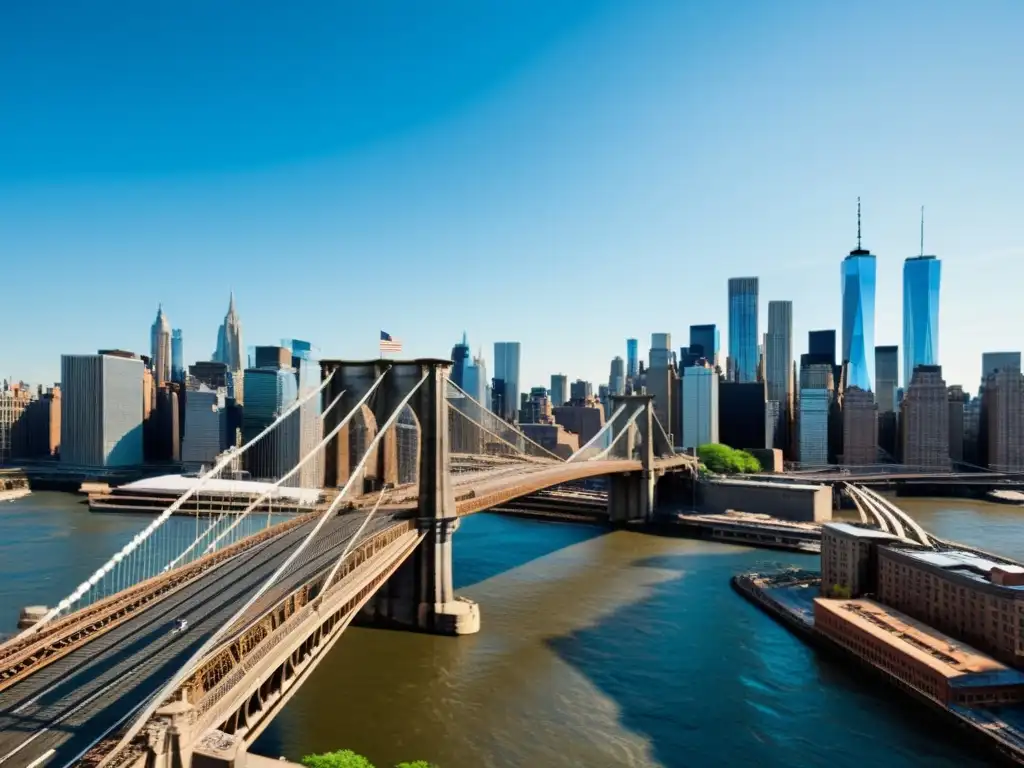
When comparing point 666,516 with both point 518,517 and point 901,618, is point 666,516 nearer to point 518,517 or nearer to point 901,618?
point 518,517

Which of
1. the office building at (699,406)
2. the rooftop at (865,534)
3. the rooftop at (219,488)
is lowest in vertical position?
the rooftop at (219,488)

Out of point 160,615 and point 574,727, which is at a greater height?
point 160,615

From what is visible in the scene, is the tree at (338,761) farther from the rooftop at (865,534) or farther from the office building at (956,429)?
the office building at (956,429)

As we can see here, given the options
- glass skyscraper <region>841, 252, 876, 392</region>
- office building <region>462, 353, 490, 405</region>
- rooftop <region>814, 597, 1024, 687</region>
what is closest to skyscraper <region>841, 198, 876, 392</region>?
glass skyscraper <region>841, 252, 876, 392</region>

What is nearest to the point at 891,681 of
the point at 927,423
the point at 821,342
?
the point at 927,423

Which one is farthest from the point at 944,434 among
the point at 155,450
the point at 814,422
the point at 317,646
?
the point at 155,450

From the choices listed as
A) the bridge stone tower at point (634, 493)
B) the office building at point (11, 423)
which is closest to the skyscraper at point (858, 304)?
the bridge stone tower at point (634, 493)
